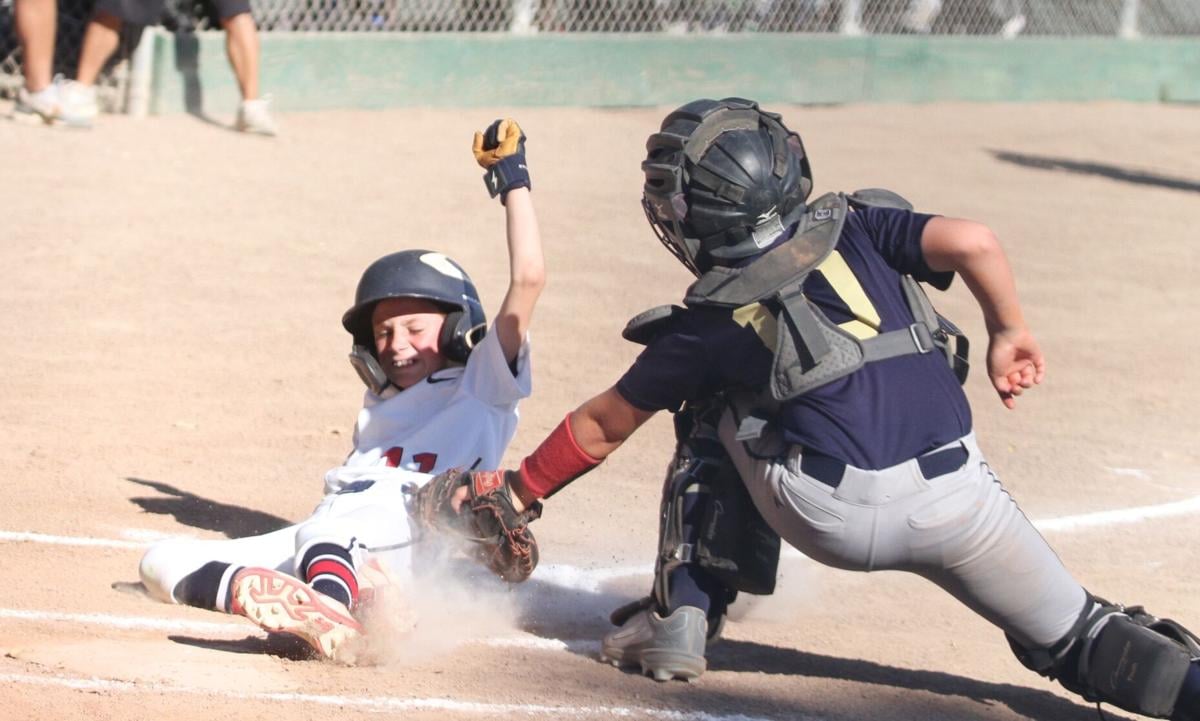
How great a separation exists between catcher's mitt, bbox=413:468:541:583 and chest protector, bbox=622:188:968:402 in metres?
0.56

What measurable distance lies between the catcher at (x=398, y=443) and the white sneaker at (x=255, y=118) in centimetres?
578

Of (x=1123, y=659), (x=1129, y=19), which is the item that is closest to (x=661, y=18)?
(x=1129, y=19)

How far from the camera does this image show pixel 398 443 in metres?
4.31

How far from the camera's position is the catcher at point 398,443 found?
12.0ft

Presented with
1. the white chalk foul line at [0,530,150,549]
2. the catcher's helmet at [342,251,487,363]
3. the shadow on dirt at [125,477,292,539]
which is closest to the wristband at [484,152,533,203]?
the catcher's helmet at [342,251,487,363]

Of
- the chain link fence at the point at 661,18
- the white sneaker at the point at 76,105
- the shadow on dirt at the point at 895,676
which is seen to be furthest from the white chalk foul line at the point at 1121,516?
the chain link fence at the point at 661,18

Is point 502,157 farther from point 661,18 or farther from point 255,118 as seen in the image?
point 661,18

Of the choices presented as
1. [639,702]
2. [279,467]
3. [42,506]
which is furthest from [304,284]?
[639,702]

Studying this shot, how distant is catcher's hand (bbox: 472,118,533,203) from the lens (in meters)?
4.04

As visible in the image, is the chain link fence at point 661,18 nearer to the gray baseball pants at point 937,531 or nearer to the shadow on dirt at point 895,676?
the shadow on dirt at point 895,676

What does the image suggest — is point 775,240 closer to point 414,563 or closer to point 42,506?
point 414,563

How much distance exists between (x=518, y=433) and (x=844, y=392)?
8.65 feet

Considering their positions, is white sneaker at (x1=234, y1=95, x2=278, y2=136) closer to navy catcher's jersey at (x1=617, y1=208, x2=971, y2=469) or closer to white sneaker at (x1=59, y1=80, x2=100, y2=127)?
white sneaker at (x1=59, y1=80, x2=100, y2=127)

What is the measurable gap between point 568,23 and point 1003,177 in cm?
354
